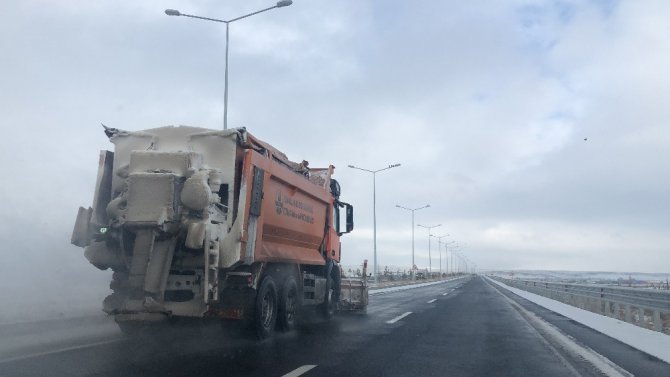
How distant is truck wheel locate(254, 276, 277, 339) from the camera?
31.4 feet

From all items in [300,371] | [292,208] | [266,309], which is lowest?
[300,371]

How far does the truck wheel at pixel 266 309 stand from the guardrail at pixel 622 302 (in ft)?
25.9

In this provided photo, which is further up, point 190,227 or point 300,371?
point 190,227

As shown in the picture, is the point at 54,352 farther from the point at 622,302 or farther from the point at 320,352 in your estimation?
Result: the point at 622,302

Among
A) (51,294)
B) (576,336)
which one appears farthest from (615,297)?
(51,294)

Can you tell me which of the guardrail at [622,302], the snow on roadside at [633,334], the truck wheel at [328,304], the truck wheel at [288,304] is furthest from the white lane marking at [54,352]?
the guardrail at [622,302]

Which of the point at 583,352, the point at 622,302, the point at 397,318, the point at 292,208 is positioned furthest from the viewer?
the point at 397,318

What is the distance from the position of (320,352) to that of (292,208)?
12.1 feet

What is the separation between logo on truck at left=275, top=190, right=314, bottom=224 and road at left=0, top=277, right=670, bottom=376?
2.43 meters

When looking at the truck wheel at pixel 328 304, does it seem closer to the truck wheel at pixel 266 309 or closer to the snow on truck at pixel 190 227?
the snow on truck at pixel 190 227

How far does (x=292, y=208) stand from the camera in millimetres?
11648

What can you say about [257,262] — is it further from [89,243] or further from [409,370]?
[409,370]

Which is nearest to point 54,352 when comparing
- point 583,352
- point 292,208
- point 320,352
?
point 320,352

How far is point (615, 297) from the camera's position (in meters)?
15.7
